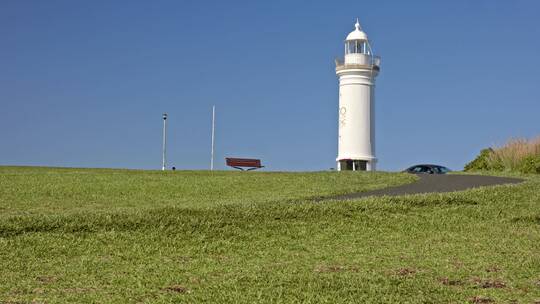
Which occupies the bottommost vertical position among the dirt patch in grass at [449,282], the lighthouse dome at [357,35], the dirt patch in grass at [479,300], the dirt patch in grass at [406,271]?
the dirt patch in grass at [479,300]

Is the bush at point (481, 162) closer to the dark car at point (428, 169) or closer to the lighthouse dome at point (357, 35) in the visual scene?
the dark car at point (428, 169)

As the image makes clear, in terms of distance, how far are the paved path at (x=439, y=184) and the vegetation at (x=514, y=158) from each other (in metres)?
3.58

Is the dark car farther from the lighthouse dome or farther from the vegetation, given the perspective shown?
the lighthouse dome

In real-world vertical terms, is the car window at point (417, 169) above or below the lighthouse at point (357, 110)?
below

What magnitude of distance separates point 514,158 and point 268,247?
67.5 ft

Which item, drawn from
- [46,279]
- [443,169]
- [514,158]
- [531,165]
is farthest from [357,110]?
[46,279]

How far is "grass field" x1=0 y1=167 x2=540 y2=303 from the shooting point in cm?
883

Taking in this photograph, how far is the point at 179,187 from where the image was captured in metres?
22.1

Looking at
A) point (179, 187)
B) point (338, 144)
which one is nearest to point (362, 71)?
point (338, 144)

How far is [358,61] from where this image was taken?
38.2 m

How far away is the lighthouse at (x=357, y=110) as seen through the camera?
38.0m

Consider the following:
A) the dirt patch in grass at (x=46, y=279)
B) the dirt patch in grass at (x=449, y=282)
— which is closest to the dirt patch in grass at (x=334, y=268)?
the dirt patch in grass at (x=449, y=282)

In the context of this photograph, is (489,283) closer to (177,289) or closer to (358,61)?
(177,289)

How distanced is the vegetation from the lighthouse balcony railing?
340 inches
